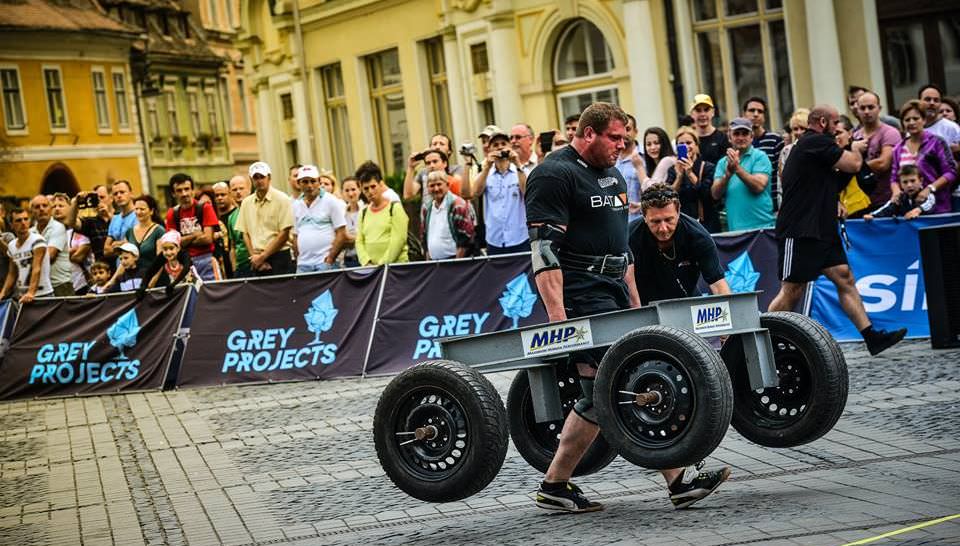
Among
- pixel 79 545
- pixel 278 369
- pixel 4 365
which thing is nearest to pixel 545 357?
pixel 79 545

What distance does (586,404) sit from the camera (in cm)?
844

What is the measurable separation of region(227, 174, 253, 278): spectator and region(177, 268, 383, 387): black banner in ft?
3.21

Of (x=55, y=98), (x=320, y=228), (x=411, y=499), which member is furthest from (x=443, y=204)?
(x=55, y=98)

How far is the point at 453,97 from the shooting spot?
112 ft

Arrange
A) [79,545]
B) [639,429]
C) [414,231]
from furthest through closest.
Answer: [414,231], [79,545], [639,429]

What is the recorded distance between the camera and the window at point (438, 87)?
35.4 meters

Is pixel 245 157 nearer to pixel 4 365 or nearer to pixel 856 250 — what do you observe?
pixel 4 365

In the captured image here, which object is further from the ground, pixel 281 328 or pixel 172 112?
pixel 172 112

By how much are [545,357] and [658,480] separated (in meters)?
1.45

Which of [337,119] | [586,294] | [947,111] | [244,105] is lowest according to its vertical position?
[586,294]

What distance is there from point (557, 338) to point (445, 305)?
7653mm

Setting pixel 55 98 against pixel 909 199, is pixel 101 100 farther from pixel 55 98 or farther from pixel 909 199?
pixel 909 199

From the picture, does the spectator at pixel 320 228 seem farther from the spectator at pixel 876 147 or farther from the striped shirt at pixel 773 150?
the spectator at pixel 876 147

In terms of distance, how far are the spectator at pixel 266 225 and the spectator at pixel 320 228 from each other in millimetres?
246
